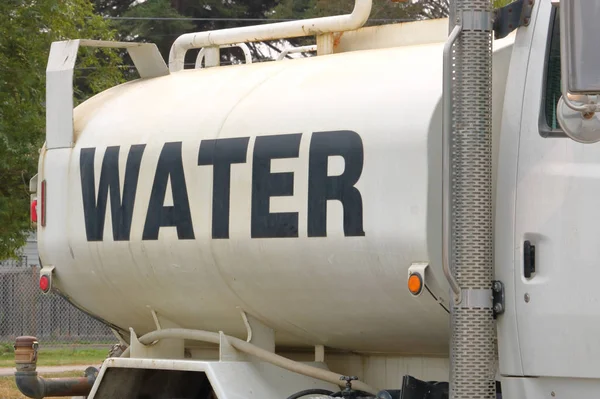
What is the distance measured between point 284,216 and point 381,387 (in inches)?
39.6

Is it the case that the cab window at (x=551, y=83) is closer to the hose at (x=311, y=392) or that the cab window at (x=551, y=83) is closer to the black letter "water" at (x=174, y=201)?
the hose at (x=311, y=392)

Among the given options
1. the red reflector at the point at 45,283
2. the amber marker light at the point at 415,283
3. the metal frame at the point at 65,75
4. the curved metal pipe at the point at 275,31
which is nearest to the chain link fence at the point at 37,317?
the curved metal pipe at the point at 275,31

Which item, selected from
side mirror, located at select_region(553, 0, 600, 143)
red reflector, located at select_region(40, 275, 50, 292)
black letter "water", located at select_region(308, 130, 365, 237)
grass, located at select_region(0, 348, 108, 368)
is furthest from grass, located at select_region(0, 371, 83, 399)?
side mirror, located at select_region(553, 0, 600, 143)

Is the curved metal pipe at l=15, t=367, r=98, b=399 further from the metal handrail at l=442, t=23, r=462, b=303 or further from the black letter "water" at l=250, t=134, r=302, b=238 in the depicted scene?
the metal handrail at l=442, t=23, r=462, b=303

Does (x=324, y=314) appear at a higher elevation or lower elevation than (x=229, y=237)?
lower

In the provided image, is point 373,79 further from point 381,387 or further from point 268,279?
point 381,387

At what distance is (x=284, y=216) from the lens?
5102 millimetres

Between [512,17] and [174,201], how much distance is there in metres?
1.79

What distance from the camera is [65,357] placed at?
19.4 metres

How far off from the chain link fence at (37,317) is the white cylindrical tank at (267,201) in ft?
57.4

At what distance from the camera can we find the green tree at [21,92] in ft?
44.4

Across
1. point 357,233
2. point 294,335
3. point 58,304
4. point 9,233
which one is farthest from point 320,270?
point 58,304

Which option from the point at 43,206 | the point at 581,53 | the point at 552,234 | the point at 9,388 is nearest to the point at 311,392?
the point at 552,234

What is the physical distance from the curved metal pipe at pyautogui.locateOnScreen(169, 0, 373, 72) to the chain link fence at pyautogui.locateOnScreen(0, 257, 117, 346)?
16.9 metres
